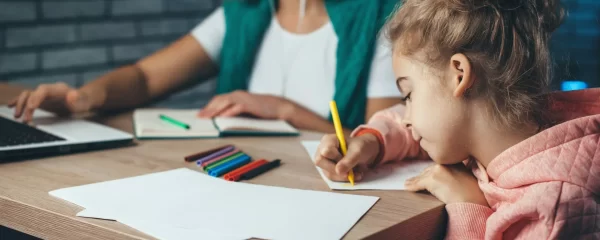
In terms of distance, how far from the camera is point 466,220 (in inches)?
36.9

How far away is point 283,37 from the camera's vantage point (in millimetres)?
1891

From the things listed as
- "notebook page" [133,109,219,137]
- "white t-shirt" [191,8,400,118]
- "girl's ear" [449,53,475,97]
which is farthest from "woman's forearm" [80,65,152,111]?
"girl's ear" [449,53,475,97]

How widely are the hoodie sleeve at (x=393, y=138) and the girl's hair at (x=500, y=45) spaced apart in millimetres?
224

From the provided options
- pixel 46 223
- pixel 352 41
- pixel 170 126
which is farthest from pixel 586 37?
pixel 46 223

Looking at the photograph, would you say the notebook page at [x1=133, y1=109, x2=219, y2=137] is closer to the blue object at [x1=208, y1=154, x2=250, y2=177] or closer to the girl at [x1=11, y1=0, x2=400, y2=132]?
the girl at [x1=11, y1=0, x2=400, y2=132]

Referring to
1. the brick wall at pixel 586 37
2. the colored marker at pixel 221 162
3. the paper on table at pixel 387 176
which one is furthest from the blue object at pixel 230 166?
the brick wall at pixel 586 37

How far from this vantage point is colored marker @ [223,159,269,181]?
3.47 ft

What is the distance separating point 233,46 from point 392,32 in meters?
0.92

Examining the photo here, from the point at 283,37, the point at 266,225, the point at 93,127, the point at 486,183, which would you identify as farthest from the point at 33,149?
the point at 283,37

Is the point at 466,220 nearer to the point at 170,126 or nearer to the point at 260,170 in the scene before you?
the point at 260,170

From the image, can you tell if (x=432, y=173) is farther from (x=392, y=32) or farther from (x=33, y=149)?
(x=33, y=149)

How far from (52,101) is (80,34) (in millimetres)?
1043

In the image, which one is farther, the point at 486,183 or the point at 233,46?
the point at 233,46

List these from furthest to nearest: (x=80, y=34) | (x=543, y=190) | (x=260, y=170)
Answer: (x=80, y=34)
(x=260, y=170)
(x=543, y=190)
